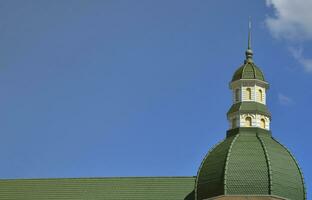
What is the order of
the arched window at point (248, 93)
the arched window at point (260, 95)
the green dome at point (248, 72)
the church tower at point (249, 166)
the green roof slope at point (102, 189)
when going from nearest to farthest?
the church tower at point (249, 166) → the green roof slope at point (102, 189) → the arched window at point (248, 93) → the arched window at point (260, 95) → the green dome at point (248, 72)

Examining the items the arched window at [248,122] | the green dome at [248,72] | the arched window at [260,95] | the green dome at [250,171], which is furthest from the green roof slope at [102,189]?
the green dome at [248,72]

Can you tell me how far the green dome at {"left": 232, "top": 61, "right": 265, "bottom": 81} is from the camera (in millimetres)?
92188

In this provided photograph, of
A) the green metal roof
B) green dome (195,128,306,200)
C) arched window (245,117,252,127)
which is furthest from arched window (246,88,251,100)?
green dome (195,128,306,200)

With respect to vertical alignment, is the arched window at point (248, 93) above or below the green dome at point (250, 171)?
above

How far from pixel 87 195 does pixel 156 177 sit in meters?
5.89

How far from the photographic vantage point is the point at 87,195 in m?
91.1

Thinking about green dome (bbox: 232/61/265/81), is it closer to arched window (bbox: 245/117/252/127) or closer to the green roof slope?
arched window (bbox: 245/117/252/127)

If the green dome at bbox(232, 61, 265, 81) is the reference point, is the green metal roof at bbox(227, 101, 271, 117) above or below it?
below

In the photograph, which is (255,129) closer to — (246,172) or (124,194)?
(246,172)

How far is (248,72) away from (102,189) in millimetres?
15462

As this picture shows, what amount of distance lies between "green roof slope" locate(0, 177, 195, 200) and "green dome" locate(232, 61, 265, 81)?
9.37 meters

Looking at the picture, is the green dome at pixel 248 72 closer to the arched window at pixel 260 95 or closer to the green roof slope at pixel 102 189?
the arched window at pixel 260 95

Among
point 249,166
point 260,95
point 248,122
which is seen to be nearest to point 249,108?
point 248,122

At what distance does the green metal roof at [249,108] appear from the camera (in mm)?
90188
